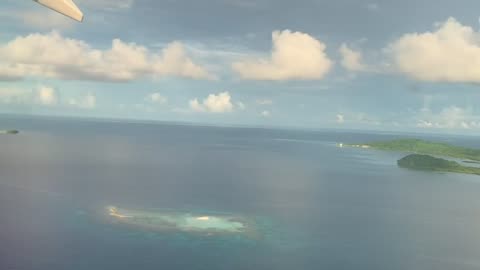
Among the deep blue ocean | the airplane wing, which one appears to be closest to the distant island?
the deep blue ocean

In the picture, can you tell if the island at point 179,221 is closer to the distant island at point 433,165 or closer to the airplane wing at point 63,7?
the airplane wing at point 63,7

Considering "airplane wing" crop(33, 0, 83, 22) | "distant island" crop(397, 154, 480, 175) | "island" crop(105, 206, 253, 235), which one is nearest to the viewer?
"airplane wing" crop(33, 0, 83, 22)

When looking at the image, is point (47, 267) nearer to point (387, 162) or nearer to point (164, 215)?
point (164, 215)

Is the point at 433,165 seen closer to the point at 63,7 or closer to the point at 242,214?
the point at 242,214

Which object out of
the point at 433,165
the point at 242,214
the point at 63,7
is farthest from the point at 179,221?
the point at 433,165

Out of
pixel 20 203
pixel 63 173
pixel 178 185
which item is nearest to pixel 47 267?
pixel 20 203

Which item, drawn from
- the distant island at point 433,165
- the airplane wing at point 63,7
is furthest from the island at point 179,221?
the distant island at point 433,165

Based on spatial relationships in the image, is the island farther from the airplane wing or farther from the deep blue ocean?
the airplane wing
